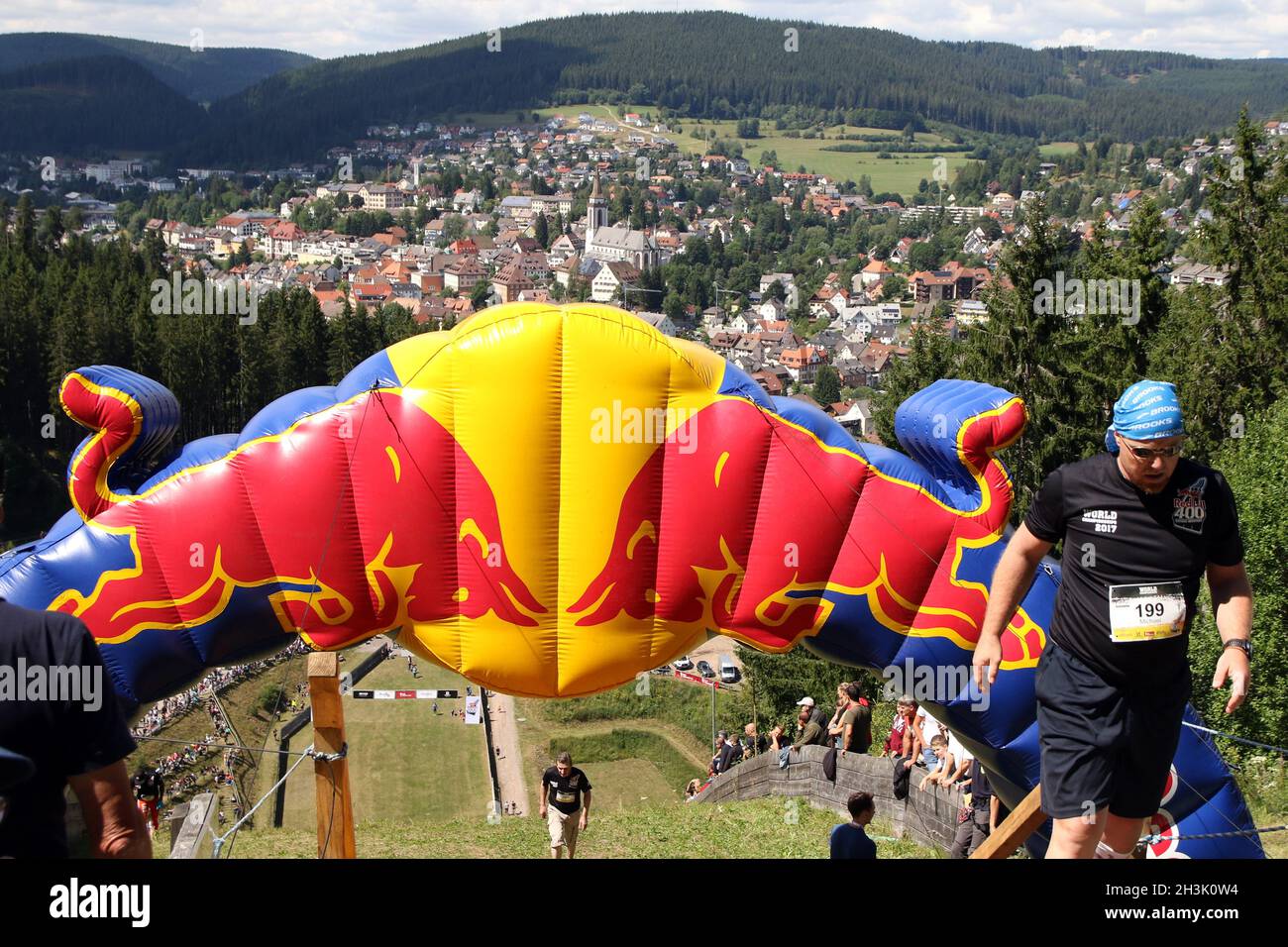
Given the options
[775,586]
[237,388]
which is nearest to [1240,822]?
[775,586]

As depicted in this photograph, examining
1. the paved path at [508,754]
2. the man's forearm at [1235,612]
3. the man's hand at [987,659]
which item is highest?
the man's forearm at [1235,612]

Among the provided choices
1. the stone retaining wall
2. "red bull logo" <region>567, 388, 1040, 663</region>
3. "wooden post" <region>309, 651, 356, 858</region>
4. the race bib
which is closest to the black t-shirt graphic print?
the race bib

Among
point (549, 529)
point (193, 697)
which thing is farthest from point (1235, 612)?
point (193, 697)

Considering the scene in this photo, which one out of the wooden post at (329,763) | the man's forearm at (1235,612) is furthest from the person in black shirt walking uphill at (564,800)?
the man's forearm at (1235,612)

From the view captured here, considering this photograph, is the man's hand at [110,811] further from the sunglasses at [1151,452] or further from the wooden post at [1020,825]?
the wooden post at [1020,825]

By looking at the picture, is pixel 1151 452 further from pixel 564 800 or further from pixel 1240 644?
pixel 564 800

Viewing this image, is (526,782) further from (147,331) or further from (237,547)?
(147,331)
